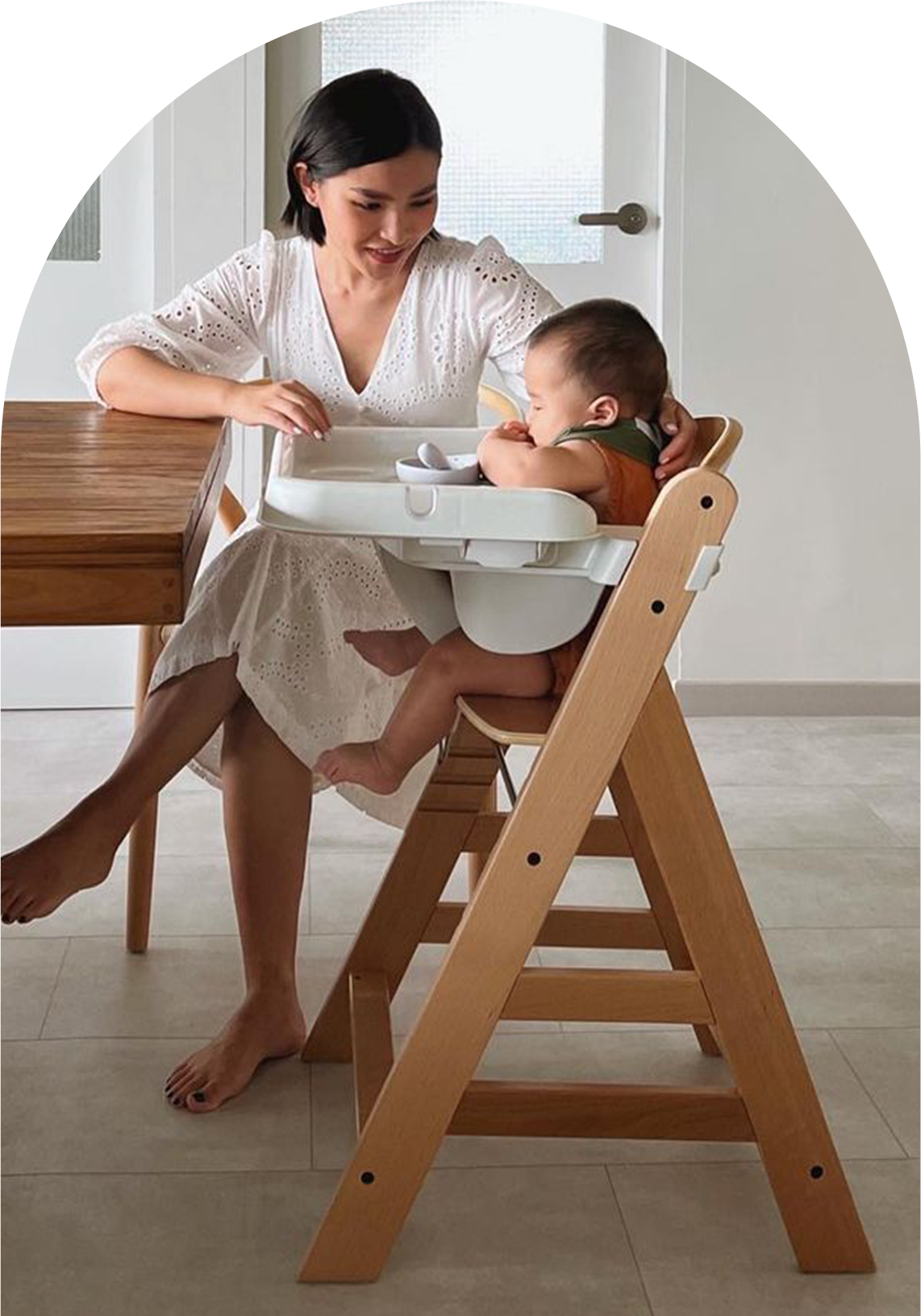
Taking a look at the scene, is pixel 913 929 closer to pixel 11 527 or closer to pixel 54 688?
pixel 11 527

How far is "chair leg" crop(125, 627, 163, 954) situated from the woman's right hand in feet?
1.65

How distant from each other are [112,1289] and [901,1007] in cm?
111

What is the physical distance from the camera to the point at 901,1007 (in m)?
2.37

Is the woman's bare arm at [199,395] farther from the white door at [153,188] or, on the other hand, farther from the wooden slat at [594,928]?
the white door at [153,188]

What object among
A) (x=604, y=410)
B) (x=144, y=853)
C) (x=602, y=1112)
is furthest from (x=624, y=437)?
(x=144, y=853)

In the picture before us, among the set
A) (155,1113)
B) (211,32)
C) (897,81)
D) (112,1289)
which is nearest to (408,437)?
(155,1113)

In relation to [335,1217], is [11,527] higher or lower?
higher

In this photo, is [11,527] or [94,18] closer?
[11,527]

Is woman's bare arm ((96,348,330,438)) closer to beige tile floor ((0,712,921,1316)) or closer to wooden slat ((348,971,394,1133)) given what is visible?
wooden slat ((348,971,394,1133))

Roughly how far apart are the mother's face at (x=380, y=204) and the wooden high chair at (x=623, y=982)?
51 centimetres

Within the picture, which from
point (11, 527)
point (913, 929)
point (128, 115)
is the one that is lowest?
point (913, 929)

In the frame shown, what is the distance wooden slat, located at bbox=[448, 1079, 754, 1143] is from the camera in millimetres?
1724

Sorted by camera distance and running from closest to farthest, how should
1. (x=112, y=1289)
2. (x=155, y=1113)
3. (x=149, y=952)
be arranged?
(x=112, y=1289), (x=155, y=1113), (x=149, y=952)

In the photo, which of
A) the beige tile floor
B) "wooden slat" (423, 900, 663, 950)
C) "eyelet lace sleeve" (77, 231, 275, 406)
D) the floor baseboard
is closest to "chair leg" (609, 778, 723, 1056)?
"wooden slat" (423, 900, 663, 950)
